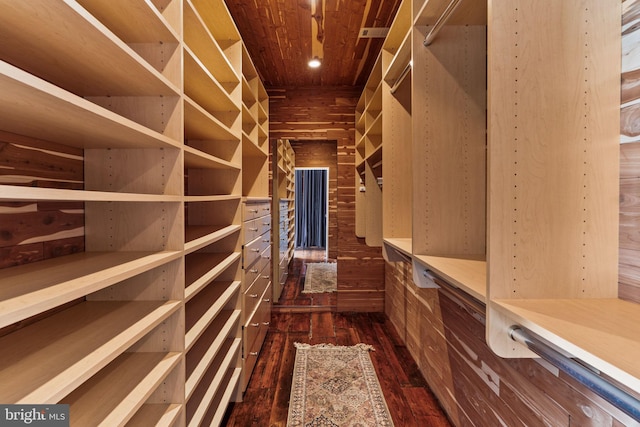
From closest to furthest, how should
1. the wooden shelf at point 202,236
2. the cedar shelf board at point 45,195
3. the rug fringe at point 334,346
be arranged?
the cedar shelf board at point 45,195
the wooden shelf at point 202,236
the rug fringe at point 334,346

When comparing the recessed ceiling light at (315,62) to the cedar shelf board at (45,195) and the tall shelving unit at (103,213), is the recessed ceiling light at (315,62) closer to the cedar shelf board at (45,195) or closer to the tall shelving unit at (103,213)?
the tall shelving unit at (103,213)

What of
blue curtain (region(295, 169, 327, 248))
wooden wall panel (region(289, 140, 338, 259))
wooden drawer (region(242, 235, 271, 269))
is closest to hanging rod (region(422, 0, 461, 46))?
wooden drawer (region(242, 235, 271, 269))

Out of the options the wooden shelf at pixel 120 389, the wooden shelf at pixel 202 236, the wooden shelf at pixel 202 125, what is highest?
the wooden shelf at pixel 202 125

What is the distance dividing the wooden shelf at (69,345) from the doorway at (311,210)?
490 cm

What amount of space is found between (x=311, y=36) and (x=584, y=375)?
2836 mm

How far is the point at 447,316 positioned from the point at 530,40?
159 centimetres

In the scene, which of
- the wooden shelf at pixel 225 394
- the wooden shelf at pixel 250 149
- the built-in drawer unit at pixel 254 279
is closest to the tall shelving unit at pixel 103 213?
the wooden shelf at pixel 225 394

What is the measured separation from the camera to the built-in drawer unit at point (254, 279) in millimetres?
2078

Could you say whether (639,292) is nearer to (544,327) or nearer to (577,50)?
(544,327)

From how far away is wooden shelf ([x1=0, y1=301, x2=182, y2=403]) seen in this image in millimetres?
621

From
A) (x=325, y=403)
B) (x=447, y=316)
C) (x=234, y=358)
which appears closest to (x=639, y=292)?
(x=447, y=316)

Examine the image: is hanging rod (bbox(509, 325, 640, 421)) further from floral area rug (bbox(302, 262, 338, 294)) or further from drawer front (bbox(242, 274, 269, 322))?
floral area rug (bbox(302, 262, 338, 294))

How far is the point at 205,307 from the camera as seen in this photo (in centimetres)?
157

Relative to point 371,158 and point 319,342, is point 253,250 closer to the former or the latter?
point 319,342
